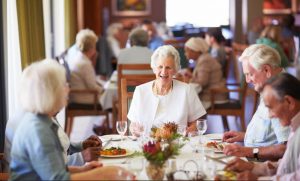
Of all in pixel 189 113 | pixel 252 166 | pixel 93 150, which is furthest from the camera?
pixel 189 113

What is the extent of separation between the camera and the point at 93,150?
334 cm

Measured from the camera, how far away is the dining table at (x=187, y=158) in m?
2.80

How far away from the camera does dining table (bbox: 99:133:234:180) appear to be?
9.20 ft

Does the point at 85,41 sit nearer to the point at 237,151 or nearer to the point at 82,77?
the point at 82,77

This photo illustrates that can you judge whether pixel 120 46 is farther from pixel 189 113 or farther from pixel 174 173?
pixel 174 173

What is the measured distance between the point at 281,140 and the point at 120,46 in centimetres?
839

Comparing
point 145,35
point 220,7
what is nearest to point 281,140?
point 145,35

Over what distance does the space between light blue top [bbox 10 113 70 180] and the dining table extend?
37 cm

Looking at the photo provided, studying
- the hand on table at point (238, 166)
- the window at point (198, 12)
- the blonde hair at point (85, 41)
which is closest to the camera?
the hand on table at point (238, 166)

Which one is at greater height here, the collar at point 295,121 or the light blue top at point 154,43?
the collar at point 295,121

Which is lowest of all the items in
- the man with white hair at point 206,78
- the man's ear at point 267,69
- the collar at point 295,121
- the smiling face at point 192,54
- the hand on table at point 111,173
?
the man with white hair at point 206,78

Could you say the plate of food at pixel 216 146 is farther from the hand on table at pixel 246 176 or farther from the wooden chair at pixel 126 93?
the wooden chair at pixel 126 93

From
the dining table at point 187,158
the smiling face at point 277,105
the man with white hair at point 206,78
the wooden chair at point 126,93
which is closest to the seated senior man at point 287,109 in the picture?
the smiling face at point 277,105

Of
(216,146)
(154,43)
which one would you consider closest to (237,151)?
(216,146)
